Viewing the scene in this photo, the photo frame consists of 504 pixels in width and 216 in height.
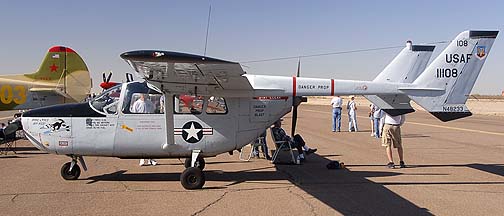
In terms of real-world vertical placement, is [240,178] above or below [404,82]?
below

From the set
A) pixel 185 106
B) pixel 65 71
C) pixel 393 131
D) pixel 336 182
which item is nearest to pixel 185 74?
pixel 185 106

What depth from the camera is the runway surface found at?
6.60m

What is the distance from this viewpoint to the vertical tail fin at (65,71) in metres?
20.9

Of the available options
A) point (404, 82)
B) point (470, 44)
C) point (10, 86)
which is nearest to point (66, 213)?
point (404, 82)

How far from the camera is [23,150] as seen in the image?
13680 mm

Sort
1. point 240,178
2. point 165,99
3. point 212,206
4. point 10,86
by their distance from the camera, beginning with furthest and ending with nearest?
point 10,86 → point 240,178 → point 165,99 → point 212,206

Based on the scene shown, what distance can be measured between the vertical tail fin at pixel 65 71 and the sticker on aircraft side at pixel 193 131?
1364 centimetres

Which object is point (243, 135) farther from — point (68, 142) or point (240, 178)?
point (68, 142)

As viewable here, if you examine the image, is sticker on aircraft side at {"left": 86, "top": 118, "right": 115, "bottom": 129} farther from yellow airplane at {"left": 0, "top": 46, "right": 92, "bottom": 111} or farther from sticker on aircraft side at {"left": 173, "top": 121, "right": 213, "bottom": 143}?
yellow airplane at {"left": 0, "top": 46, "right": 92, "bottom": 111}

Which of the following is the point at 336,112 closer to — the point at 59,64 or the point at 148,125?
the point at 59,64

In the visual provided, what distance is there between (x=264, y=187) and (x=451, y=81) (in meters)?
4.56

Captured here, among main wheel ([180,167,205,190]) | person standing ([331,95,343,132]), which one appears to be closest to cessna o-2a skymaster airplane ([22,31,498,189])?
main wheel ([180,167,205,190])

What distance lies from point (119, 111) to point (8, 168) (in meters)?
3.58

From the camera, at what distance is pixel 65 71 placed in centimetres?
2117
